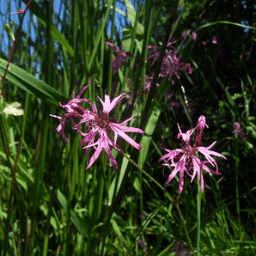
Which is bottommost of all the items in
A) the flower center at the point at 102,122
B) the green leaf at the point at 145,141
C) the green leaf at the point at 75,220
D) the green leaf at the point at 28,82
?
the green leaf at the point at 75,220

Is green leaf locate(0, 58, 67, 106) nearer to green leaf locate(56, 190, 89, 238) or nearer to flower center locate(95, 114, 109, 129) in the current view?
flower center locate(95, 114, 109, 129)

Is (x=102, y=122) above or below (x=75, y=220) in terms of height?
above

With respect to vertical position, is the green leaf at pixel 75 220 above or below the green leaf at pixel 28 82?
below

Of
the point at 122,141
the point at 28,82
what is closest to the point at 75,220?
the point at 122,141

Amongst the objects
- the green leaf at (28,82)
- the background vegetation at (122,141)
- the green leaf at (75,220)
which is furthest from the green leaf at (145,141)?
the green leaf at (28,82)

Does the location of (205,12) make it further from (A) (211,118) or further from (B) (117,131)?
Result: (B) (117,131)

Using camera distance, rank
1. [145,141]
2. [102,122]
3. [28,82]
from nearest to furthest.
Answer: [102,122] < [28,82] < [145,141]

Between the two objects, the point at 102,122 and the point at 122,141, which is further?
the point at 122,141

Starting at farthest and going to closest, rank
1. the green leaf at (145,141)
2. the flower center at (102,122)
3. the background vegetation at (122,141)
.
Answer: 1. the green leaf at (145,141)
2. the background vegetation at (122,141)
3. the flower center at (102,122)

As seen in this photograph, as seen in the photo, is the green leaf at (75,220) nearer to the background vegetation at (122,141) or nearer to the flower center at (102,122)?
the background vegetation at (122,141)

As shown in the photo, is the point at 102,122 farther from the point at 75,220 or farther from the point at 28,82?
the point at 75,220
